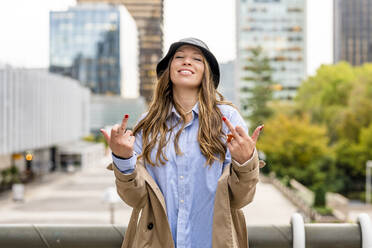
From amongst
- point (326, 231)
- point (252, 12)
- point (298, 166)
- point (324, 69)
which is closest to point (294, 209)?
point (298, 166)

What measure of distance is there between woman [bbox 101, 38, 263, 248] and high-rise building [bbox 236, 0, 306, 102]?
80.3m

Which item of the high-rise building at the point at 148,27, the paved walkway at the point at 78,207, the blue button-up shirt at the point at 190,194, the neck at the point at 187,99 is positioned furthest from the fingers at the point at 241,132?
the high-rise building at the point at 148,27

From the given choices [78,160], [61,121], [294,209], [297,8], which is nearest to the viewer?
[294,209]

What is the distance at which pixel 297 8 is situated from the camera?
83438 mm

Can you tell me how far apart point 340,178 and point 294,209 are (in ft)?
34.7

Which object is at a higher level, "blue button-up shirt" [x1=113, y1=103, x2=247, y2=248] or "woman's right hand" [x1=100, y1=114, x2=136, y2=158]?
"woman's right hand" [x1=100, y1=114, x2=136, y2=158]

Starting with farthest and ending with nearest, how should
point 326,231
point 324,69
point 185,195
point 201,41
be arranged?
point 324,69, point 326,231, point 201,41, point 185,195

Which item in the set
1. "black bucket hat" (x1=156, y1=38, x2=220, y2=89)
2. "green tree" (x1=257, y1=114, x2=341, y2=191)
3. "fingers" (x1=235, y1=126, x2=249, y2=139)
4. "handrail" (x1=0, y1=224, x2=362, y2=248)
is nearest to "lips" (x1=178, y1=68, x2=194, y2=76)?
"black bucket hat" (x1=156, y1=38, x2=220, y2=89)

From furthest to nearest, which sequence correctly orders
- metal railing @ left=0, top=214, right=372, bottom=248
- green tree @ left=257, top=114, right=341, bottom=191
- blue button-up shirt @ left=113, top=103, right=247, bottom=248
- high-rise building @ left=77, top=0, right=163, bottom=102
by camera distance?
high-rise building @ left=77, top=0, right=163, bottom=102 → green tree @ left=257, top=114, right=341, bottom=191 → metal railing @ left=0, top=214, right=372, bottom=248 → blue button-up shirt @ left=113, top=103, right=247, bottom=248

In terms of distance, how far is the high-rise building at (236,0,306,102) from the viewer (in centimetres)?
8212

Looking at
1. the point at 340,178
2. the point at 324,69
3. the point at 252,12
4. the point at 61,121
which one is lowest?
the point at 340,178

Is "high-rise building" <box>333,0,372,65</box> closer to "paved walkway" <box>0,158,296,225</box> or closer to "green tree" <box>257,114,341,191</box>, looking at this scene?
"green tree" <box>257,114,341,191</box>

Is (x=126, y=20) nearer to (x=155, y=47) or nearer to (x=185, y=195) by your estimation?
(x=155, y=47)

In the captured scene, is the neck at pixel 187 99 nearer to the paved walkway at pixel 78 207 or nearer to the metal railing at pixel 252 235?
the metal railing at pixel 252 235
